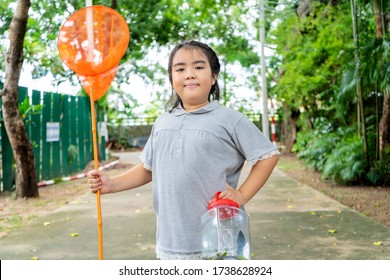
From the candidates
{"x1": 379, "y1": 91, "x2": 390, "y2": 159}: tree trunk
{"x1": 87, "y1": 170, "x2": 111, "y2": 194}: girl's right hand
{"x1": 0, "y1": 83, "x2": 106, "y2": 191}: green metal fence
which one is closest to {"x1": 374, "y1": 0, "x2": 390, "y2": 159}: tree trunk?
{"x1": 379, "y1": 91, "x2": 390, "y2": 159}: tree trunk

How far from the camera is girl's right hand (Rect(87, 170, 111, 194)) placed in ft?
6.82

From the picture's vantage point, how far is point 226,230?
72.6 inches

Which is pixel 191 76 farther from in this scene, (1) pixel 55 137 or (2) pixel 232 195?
(1) pixel 55 137

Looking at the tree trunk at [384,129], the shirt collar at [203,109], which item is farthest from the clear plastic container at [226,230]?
the tree trunk at [384,129]

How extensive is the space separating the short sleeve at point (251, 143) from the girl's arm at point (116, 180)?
0.46m

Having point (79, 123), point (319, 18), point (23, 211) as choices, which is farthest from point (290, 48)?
point (23, 211)

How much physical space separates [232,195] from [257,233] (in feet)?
10.7

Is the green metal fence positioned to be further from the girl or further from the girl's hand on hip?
the girl's hand on hip

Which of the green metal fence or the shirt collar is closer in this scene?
the shirt collar

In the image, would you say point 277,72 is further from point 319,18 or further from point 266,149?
point 266,149

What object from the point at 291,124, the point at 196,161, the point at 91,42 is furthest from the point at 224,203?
the point at 291,124

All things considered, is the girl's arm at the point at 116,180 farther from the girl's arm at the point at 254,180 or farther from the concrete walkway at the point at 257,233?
the concrete walkway at the point at 257,233

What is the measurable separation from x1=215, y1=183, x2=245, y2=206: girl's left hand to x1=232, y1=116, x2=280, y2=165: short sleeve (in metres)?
0.12

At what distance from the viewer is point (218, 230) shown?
5.96 ft
